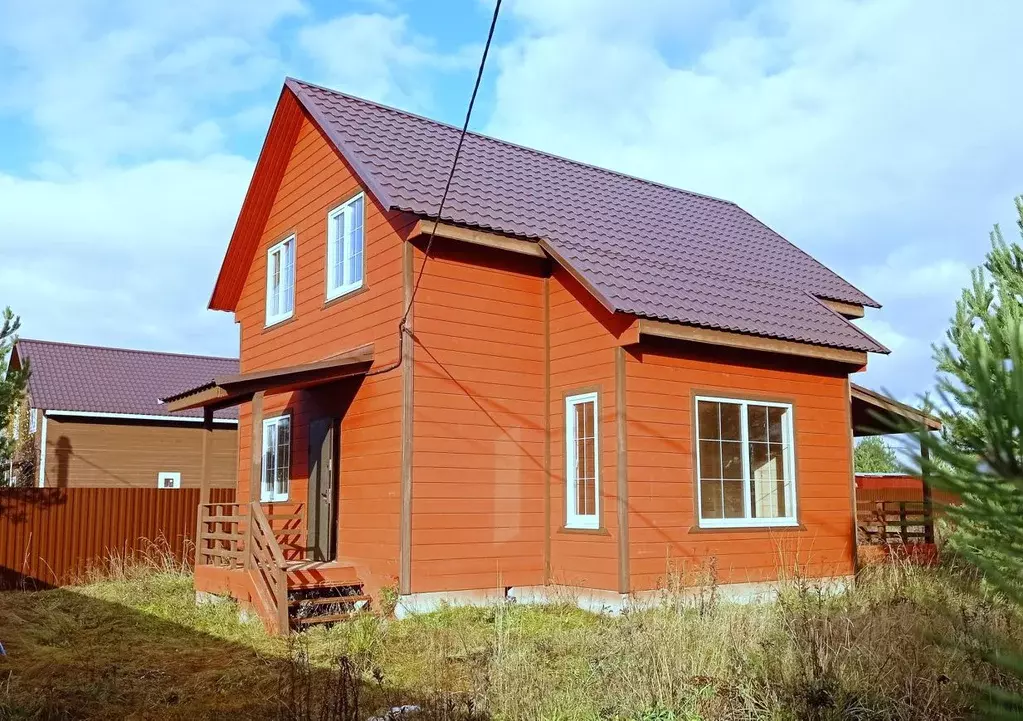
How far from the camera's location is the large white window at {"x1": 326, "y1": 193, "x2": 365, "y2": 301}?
11.7 meters

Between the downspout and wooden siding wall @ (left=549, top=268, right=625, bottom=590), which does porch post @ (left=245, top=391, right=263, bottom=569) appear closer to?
wooden siding wall @ (left=549, top=268, right=625, bottom=590)

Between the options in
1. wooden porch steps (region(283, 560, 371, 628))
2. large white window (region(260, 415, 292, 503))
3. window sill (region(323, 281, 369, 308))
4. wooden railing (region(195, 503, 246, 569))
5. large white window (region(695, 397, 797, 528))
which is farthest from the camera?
large white window (region(260, 415, 292, 503))

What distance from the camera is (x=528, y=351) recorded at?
11.0 metres

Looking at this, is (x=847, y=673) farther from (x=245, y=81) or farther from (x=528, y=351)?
(x=245, y=81)

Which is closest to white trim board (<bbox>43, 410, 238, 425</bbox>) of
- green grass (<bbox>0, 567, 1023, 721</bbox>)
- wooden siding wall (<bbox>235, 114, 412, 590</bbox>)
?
wooden siding wall (<bbox>235, 114, 412, 590</bbox>)

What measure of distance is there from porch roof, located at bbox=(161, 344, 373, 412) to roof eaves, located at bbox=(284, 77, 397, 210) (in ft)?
6.34

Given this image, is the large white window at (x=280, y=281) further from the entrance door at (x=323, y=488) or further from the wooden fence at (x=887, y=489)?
the wooden fence at (x=887, y=489)

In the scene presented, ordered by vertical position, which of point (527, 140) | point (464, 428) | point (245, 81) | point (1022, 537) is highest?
point (527, 140)

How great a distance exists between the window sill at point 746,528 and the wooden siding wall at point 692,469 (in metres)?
0.04

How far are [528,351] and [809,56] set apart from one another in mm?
4597

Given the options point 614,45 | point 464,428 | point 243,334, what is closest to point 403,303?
point 464,428

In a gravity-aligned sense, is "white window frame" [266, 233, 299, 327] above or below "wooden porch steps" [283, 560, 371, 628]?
above

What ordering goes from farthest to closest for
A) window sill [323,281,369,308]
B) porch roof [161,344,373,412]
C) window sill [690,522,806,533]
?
window sill [323,281,369,308], window sill [690,522,806,533], porch roof [161,344,373,412]

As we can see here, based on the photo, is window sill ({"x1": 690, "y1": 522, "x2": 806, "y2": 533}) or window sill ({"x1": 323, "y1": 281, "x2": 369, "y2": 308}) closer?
window sill ({"x1": 690, "y1": 522, "x2": 806, "y2": 533})
